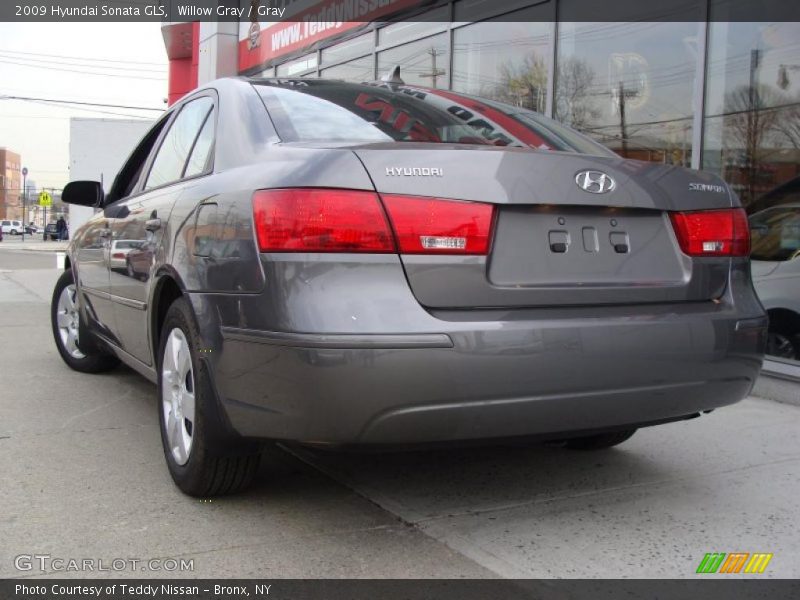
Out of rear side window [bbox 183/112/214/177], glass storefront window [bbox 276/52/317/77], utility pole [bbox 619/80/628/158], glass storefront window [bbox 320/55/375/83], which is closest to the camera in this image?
rear side window [bbox 183/112/214/177]

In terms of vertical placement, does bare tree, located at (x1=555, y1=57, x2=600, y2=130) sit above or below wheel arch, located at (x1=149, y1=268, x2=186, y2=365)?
above

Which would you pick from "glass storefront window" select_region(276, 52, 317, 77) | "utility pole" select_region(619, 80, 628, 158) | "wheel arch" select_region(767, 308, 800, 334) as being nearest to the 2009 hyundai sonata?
"wheel arch" select_region(767, 308, 800, 334)

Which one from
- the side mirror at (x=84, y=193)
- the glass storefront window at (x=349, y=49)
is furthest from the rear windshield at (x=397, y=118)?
the glass storefront window at (x=349, y=49)

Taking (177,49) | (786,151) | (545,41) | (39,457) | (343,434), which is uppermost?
(177,49)

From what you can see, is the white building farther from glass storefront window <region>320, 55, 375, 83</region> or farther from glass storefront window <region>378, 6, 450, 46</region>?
glass storefront window <region>378, 6, 450, 46</region>

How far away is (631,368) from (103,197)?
3.56 meters

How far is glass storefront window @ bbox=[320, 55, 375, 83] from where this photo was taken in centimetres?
1120

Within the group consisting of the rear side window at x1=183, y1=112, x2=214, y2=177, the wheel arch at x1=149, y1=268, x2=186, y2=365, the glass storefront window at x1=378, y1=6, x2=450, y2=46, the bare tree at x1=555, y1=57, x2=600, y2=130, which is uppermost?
the glass storefront window at x1=378, y1=6, x2=450, y2=46

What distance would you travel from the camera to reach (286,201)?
2438mm

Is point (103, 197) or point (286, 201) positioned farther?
point (103, 197)

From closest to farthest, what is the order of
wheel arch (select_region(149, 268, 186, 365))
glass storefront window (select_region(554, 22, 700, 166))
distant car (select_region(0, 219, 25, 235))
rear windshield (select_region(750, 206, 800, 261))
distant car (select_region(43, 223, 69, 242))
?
wheel arch (select_region(149, 268, 186, 365)) < rear windshield (select_region(750, 206, 800, 261)) < glass storefront window (select_region(554, 22, 700, 166)) < distant car (select_region(43, 223, 69, 242)) < distant car (select_region(0, 219, 25, 235))

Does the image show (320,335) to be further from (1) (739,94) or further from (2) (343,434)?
(1) (739,94)

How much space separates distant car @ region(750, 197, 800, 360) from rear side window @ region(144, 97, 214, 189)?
406cm

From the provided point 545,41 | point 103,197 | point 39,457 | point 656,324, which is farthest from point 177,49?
point 656,324
